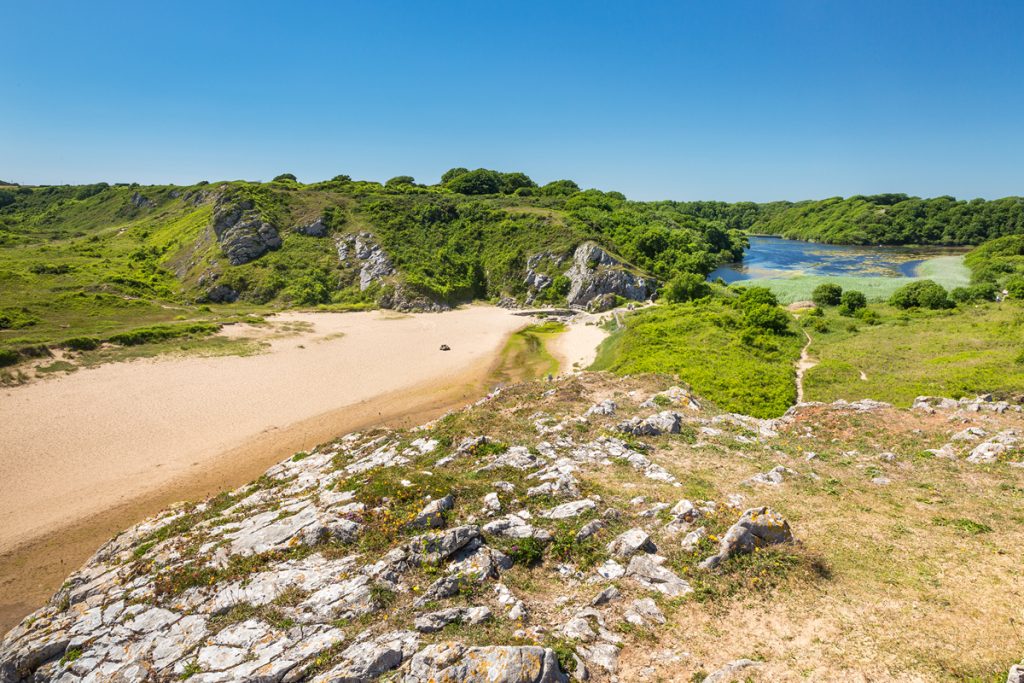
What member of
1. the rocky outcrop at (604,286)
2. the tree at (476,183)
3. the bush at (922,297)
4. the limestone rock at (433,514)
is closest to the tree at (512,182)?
the tree at (476,183)

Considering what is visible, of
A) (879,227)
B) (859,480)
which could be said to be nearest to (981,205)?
(879,227)

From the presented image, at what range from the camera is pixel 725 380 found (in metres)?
29.8

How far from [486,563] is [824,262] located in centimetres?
12315

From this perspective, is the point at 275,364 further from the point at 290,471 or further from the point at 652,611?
the point at 652,611

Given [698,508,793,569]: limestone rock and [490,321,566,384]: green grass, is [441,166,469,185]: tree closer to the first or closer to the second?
[490,321,566,384]: green grass

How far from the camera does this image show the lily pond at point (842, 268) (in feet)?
226

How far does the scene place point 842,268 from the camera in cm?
9525

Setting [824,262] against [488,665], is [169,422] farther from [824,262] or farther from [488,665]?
[824,262]

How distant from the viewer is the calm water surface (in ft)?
296

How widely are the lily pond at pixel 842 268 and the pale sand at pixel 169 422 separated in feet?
167

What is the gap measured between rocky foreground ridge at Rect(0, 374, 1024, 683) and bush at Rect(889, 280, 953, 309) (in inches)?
1519

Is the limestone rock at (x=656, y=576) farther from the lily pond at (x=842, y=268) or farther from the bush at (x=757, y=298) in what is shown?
the lily pond at (x=842, y=268)

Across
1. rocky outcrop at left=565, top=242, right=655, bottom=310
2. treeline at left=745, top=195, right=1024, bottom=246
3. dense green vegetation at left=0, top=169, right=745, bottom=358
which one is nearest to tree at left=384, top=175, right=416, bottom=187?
dense green vegetation at left=0, top=169, right=745, bottom=358

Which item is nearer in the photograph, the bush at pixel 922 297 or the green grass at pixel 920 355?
the green grass at pixel 920 355
